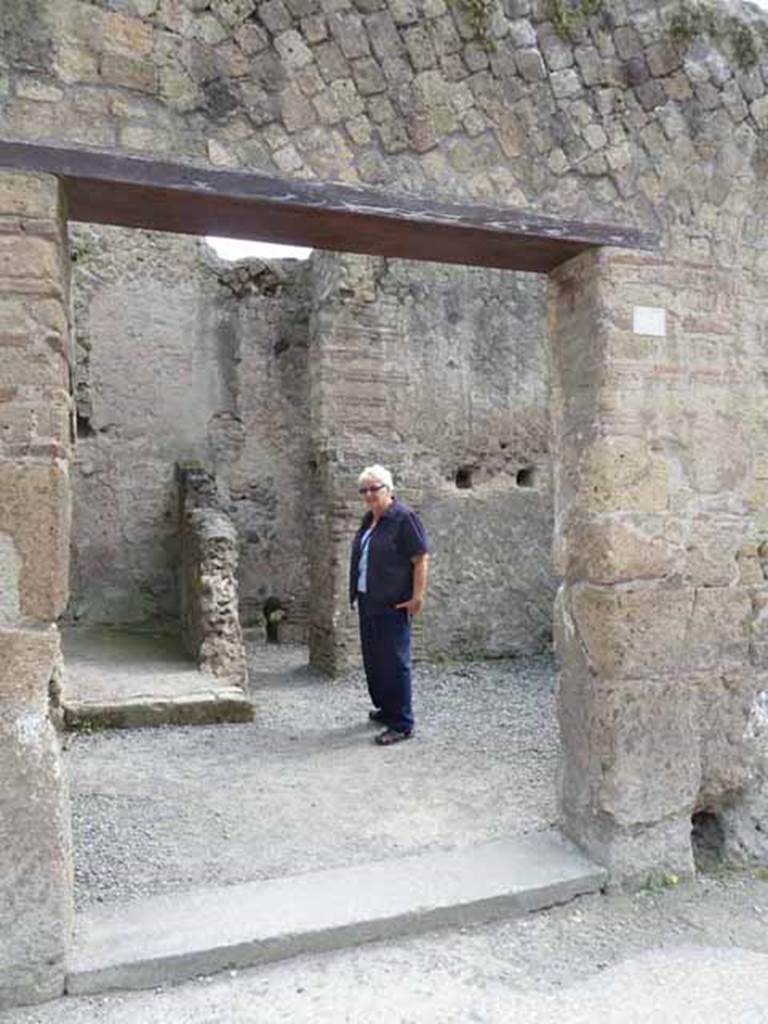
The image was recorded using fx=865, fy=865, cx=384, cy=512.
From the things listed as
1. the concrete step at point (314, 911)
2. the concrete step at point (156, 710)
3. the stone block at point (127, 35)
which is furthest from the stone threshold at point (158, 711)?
the stone block at point (127, 35)

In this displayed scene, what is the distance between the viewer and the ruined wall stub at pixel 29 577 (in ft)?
8.02

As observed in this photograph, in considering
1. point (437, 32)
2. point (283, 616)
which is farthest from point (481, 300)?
point (437, 32)

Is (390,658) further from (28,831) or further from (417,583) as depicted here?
(28,831)

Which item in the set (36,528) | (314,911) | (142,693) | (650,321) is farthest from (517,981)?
(142,693)

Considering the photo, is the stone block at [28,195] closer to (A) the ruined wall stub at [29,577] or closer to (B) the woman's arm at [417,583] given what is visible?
(A) the ruined wall stub at [29,577]

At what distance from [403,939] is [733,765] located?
1.47 m

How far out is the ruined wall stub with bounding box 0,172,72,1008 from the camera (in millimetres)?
2443

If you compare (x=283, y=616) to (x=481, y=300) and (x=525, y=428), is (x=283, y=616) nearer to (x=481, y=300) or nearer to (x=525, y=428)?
(x=525, y=428)

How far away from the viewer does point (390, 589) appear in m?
5.06

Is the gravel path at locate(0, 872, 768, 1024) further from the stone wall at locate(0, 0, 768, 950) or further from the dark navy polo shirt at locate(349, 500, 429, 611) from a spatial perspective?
Result: the dark navy polo shirt at locate(349, 500, 429, 611)

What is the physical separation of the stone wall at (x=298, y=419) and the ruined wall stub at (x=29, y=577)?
4.74 meters

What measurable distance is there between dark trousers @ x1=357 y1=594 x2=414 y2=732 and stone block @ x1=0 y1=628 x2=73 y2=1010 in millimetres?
2806

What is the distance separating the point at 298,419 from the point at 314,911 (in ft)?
21.0

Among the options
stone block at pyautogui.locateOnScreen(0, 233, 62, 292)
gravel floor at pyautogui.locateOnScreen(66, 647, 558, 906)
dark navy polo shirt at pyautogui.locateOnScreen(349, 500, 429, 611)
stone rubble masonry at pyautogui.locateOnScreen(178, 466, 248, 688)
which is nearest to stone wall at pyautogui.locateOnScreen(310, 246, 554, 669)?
stone rubble masonry at pyautogui.locateOnScreen(178, 466, 248, 688)
